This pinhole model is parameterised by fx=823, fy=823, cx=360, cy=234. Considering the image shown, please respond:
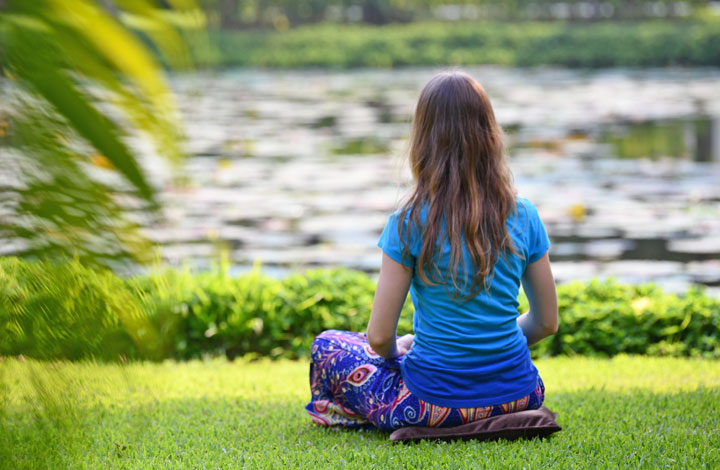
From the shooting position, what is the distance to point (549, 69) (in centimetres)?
2308

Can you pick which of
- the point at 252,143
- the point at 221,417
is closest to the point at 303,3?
the point at 252,143

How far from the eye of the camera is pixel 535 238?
2.28 meters

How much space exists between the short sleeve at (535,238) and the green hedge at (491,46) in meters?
19.7

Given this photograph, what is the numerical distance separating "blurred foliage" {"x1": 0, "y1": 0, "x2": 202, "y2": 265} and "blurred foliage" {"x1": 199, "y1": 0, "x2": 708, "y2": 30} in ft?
89.8

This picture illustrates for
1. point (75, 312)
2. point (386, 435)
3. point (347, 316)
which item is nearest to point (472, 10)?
point (347, 316)

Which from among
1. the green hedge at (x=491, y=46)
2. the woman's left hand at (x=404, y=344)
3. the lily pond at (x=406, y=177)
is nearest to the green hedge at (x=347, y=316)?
the lily pond at (x=406, y=177)

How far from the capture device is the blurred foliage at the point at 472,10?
96.7ft

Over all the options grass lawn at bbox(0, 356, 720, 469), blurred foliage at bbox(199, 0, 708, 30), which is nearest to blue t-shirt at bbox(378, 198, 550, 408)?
grass lawn at bbox(0, 356, 720, 469)

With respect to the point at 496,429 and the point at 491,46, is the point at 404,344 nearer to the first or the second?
the point at 496,429

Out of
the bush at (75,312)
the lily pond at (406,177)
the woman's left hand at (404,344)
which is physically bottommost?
the lily pond at (406,177)

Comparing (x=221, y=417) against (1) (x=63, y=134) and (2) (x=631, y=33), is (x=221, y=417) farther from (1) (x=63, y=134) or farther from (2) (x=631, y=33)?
(2) (x=631, y=33)

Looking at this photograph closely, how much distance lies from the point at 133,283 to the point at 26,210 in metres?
0.08

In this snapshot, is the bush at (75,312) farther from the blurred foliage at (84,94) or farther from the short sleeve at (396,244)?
the short sleeve at (396,244)

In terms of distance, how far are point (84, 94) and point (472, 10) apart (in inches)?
1334
